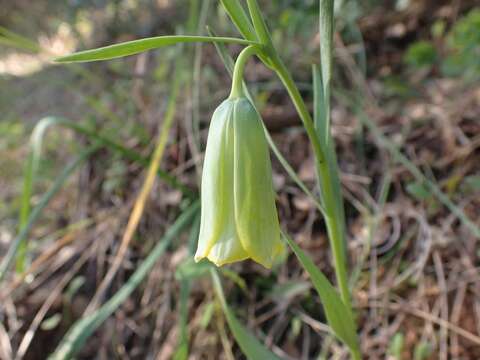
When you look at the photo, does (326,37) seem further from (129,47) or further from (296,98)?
(129,47)

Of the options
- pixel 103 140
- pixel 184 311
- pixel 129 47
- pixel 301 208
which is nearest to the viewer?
pixel 129 47

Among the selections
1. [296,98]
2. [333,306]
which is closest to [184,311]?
[333,306]

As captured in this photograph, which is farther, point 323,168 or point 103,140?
point 103,140

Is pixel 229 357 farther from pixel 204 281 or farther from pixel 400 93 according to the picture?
pixel 400 93

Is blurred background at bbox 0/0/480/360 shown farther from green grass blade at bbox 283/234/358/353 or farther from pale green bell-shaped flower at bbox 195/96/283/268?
pale green bell-shaped flower at bbox 195/96/283/268

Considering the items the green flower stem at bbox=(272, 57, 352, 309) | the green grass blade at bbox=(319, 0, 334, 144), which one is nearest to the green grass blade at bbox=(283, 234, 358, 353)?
the green flower stem at bbox=(272, 57, 352, 309)

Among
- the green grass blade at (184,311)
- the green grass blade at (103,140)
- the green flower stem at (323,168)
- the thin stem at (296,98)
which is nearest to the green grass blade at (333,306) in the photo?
the green flower stem at (323,168)

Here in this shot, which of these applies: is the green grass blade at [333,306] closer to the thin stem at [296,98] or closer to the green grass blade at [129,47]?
the thin stem at [296,98]
